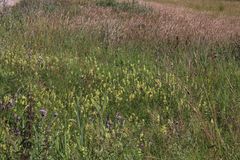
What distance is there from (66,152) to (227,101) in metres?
2.29

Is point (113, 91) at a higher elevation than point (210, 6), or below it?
higher

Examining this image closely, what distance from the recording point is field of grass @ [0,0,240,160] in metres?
3.58

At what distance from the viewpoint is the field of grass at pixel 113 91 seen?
358 cm

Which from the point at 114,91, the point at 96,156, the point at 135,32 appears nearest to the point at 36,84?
the point at 114,91

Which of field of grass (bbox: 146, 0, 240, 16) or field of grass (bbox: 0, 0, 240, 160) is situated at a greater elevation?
field of grass (bbox: 0, 0, 240, 160)

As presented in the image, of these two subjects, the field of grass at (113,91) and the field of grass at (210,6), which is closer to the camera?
the field of grass at (113,91)

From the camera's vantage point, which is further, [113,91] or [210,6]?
[210,6]

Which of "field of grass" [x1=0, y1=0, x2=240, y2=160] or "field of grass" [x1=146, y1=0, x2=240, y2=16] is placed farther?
"field of grass" [x1=146, y1=0, x2=240, y2=16]

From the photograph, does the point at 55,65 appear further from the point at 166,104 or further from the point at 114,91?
the point at 166,104

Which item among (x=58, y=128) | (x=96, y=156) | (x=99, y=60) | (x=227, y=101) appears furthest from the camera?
(x=99, y=60)

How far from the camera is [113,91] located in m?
5.50

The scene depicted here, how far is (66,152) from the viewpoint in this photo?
3469 mm

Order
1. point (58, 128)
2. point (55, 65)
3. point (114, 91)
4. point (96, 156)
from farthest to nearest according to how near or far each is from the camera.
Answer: point (55, 65), point (114, 91), point (58, 128), point (96, 156)

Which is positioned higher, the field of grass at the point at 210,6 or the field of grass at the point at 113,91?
the field of grass at the point at 113,91
